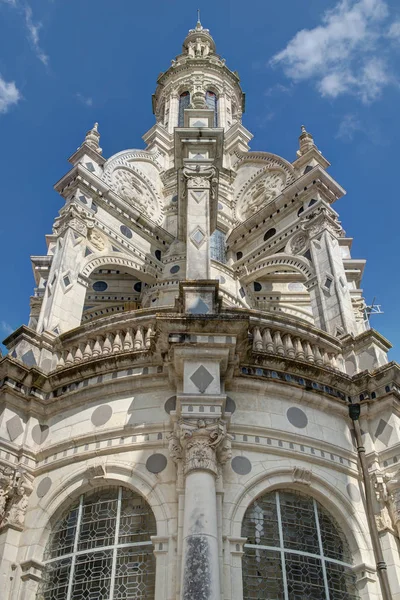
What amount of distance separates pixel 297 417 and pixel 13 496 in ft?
19.8

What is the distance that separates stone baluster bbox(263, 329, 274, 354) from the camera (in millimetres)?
14438

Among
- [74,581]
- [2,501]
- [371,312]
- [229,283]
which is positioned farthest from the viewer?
[371,312]

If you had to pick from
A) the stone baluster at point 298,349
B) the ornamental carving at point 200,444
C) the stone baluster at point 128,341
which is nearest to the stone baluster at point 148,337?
the stone baluster at point 128,341

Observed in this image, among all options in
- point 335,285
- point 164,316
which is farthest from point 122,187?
point 164,316

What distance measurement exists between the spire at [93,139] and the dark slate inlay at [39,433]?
12346 millimetres

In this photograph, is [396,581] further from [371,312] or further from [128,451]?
[371,312]

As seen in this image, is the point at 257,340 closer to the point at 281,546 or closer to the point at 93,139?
the point at 281,546

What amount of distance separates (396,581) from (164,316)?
6660mm

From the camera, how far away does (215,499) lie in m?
11.0

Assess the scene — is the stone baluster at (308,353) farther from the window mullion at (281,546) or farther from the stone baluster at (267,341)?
the window mullion at (281,546)

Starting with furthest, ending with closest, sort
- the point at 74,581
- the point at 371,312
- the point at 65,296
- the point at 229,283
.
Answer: the point at 371,312 → the point at 229,283 → the point at 65,296 → the point at 74,581

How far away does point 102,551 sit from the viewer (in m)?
11.8

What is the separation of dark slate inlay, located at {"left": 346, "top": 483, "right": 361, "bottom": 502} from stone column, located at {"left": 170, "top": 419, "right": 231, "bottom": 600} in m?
3.05

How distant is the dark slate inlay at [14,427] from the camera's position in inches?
531
